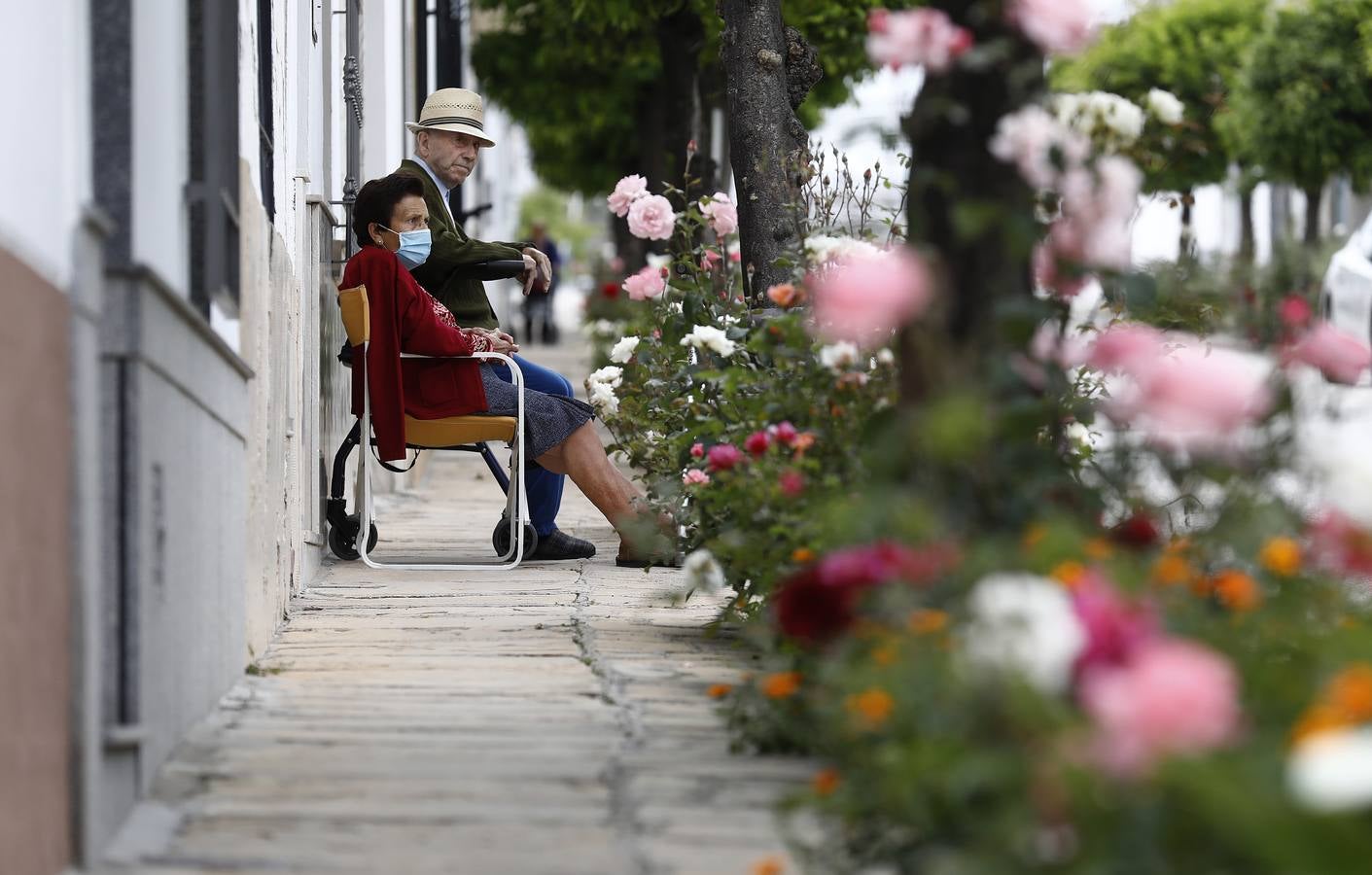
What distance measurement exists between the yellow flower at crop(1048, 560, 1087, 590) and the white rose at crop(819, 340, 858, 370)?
5.73ft

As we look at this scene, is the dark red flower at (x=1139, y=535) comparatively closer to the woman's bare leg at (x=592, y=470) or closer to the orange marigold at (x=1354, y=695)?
the orange marigold at (x=1354, y=695)

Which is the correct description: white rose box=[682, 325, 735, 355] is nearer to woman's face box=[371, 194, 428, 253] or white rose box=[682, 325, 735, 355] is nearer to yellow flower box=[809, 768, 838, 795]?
woman's face box=[371, 194, 428, 253]

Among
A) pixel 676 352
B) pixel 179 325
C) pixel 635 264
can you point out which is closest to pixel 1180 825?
pixel 179 325

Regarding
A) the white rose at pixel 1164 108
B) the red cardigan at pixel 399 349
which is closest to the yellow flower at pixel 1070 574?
the white rose at pixel 1164 108

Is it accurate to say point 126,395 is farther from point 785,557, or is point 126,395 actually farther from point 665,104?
point 665,104

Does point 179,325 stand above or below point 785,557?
above

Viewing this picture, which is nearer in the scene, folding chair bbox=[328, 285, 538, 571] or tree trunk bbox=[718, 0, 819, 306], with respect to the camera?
folding chair bbox=[328, 285, 538, 571]

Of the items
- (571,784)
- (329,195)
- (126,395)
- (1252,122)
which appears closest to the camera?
(126,395)

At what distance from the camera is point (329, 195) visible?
8.53 m

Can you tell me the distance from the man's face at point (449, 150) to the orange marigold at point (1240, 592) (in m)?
5.51

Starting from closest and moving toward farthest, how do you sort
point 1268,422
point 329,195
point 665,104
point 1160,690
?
point 1160,690 < point 1268,422 < point 329,195 < point 665,104

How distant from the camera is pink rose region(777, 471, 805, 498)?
433 centimetres

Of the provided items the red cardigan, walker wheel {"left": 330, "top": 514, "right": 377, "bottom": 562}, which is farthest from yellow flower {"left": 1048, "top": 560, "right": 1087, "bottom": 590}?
walker wheel {"left": 330, "top": 514, "right": 377, "bottom": 562}

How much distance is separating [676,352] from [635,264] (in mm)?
13394
